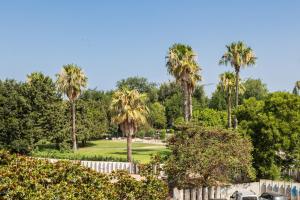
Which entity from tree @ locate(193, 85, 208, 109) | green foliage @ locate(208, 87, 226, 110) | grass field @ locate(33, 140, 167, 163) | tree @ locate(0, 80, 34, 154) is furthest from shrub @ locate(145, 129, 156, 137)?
tree @ locate(0, 80, 34, 154)

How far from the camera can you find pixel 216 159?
35156 millimetres

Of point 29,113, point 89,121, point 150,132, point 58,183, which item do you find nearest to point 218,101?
point 150,132

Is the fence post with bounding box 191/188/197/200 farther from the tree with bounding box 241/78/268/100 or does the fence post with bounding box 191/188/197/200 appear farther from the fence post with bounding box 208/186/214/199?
the tree with bounding box 241/78/268/100

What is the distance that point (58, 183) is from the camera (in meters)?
20.8

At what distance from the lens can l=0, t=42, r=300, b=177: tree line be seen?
43.9 m

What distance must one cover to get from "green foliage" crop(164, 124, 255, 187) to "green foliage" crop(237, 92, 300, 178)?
19.3 feet

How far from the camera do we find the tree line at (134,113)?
43938 mm

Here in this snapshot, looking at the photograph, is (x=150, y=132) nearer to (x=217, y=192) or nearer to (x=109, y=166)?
(x=109, y=166)

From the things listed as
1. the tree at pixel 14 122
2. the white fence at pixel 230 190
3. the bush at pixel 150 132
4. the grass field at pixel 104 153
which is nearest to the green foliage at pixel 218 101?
the bush at pixel 150 132

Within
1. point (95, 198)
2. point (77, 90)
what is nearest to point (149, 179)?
point (95, 198)

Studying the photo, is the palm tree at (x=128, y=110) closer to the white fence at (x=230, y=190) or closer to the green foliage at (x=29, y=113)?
the white fence at (x=230, y=190)

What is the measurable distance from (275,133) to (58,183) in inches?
1085

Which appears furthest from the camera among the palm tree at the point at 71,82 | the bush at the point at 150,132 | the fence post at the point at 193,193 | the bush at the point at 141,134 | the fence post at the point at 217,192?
the bush at the point at 150,132

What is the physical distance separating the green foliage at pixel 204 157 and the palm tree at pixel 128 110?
12.9 m
